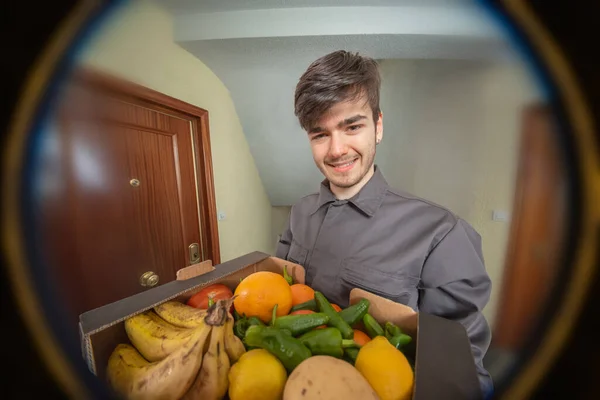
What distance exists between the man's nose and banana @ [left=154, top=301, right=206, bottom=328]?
0.38 m

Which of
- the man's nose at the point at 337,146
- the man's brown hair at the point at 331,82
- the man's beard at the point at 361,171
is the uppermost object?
the man's brown hair at the point at 331,82

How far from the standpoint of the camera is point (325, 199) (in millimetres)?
542

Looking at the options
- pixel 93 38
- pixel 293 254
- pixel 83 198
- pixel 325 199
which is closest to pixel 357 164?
pixel 325 199

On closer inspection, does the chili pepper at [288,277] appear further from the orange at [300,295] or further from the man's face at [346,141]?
the man's face at [346,141]

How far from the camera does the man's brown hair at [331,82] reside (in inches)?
→ 16.1

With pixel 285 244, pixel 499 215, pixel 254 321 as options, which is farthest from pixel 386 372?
pixel 499 215

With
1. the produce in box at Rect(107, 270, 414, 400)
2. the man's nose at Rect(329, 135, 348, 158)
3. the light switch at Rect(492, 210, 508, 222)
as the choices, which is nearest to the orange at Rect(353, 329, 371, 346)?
the produce in box at Rect(107, 270, 414, 400)

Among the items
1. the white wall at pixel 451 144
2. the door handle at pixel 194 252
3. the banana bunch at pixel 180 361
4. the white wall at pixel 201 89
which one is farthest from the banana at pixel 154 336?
the white wall at pixel 451 144

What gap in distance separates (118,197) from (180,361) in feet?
1.51

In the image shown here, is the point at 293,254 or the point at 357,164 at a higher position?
the point at 357,164

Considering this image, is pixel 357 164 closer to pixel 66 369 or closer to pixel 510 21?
pixel 510 21

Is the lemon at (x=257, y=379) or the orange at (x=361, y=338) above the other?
the lemon at (x=257, y=379)

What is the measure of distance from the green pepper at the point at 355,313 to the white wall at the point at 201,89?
42cm

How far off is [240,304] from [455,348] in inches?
11.4
